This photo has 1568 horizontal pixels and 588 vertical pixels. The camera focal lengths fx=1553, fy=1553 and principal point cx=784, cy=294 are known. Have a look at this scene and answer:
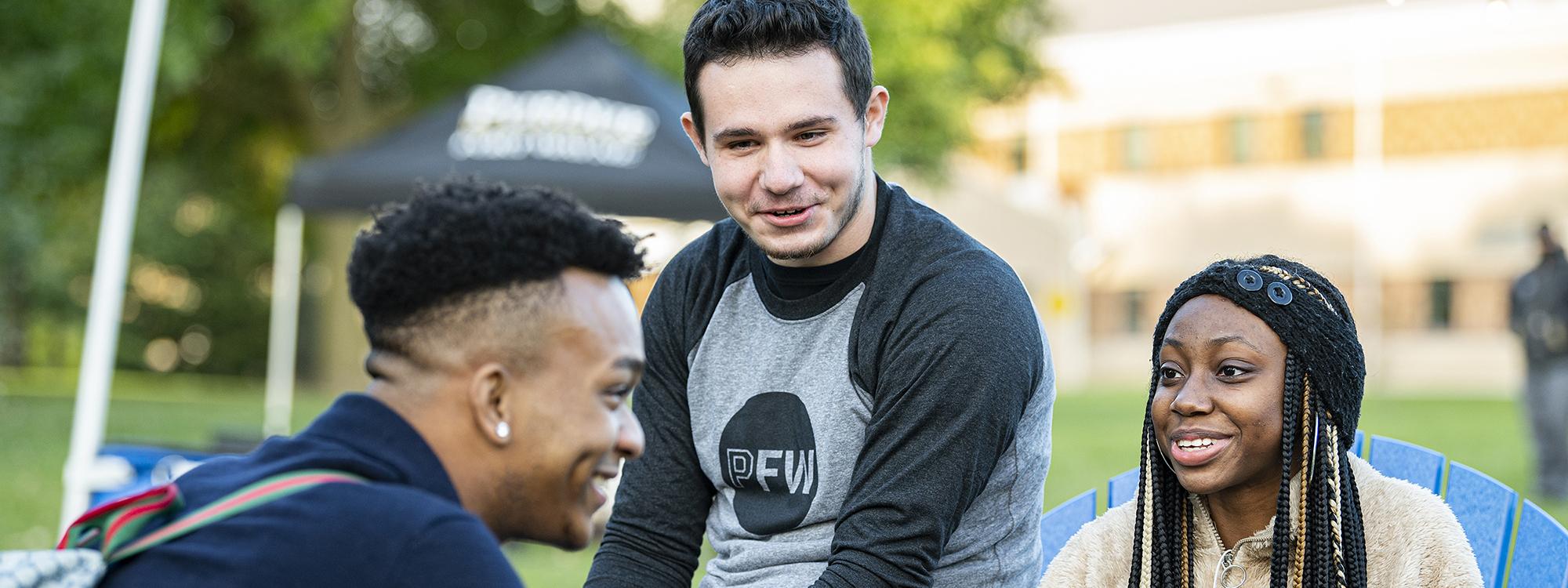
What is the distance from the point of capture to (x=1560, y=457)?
9.77 m

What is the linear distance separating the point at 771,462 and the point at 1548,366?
28.3ft

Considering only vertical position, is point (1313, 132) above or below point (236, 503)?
below

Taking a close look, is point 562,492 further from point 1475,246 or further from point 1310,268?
point 1475,246

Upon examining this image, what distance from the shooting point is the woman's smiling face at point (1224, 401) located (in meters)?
2.70

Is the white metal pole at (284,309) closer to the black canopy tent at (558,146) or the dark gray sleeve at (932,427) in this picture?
the black canopy tent at (558,146)

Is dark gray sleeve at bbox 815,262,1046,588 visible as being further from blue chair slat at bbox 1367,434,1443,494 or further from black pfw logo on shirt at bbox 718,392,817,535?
blue chair slat at bbox 1367,434,1443,494

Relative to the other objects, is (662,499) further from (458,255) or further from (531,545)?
(531,545)

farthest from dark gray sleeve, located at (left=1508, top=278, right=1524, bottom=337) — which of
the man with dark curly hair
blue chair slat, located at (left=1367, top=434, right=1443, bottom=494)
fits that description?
the man with dark curly hair

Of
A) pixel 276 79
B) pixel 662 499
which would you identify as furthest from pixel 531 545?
pixel 276 79

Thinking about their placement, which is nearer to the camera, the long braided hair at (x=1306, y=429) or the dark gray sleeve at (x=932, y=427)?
the dark gray sleeve at (x=932, y=427)

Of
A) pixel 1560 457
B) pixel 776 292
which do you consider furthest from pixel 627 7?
pixel 776 292

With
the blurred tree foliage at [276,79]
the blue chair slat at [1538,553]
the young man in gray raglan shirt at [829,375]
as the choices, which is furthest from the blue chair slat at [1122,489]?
the blurred tree foliage at [276,79]

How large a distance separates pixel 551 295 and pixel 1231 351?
139 centimetres

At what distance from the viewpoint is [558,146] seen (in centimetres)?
722
